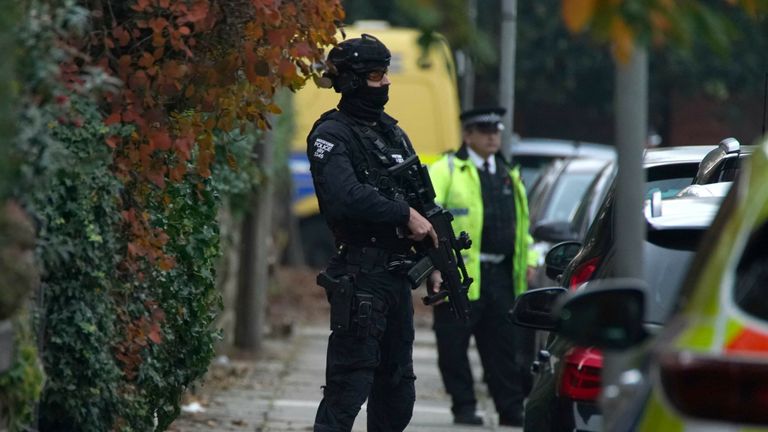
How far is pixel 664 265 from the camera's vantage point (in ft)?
18.0

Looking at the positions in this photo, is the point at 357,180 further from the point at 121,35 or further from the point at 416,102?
A: the point at 416,102

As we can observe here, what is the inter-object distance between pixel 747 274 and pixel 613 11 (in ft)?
2.11

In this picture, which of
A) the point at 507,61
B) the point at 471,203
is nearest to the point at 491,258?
the point at 471,203

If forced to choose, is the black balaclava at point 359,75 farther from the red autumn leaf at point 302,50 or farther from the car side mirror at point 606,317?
the car side mirror at point 606,317

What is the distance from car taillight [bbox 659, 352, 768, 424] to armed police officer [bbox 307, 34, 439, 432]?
3545 mm

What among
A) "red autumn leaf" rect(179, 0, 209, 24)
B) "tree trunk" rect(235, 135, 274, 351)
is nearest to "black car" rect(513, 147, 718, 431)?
"red autumn leaf" rect(179, 0, 209, 24)

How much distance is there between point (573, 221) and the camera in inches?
447

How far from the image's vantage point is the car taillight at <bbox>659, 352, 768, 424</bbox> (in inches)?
123

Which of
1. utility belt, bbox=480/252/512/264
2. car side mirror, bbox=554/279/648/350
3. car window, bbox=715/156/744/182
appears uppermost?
car window, bbox=715/156/744/182

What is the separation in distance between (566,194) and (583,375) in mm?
8178

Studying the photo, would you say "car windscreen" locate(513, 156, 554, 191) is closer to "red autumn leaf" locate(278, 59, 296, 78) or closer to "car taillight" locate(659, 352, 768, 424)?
"red autumn leaf" locate(278, 59, 296, 78)

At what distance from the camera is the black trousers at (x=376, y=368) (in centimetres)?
669

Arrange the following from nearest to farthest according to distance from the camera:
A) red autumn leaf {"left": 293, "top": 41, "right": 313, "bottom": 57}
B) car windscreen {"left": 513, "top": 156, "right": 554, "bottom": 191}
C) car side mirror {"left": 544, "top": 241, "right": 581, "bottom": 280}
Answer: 1. red autumn leaf {"left": 293, "top": 41, "right": 313, "bottom": 57}
2. car side mirror {"left": 544, "top": 241, "right": 581, "bottom": 280}
3. car windscreen {"left": 513, "top": 156, "right": 554, "bottom": 191}

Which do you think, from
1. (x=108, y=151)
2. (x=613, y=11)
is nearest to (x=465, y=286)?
(x=108, y=151)
